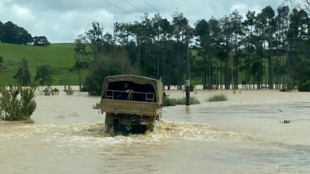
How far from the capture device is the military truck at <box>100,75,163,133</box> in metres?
22.5

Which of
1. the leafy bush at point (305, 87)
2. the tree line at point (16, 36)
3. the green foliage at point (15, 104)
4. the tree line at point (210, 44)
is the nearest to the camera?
the green foliage at point (15, 104)

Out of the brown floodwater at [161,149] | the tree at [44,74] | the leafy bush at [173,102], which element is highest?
the tree at [44,74]

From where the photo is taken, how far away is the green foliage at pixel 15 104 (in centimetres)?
2962

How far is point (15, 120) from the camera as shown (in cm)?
2977

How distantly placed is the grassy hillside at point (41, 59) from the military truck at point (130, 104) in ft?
359

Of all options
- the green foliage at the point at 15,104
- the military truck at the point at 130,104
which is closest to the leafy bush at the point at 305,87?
the green foliage at the point at 15,104

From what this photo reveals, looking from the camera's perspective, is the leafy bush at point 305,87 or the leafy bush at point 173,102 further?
the leafy bush at point 305,87

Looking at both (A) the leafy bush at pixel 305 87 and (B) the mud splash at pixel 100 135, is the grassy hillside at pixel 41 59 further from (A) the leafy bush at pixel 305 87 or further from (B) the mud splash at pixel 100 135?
(B) the mud splash at pixel 100 135

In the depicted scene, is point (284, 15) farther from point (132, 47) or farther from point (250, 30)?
point (132, 47)

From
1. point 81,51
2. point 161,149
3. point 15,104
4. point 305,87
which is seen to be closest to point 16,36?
point 81,51

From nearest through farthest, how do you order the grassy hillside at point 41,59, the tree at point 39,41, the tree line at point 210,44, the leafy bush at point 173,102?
the leafy bush at point 173,102 < the tree line at point 210,44 < the grassy hillside at point 41,59 < the tree at point 39,41

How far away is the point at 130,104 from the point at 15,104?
9.76 m

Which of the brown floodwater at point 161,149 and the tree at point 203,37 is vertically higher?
the tree at point 203,37

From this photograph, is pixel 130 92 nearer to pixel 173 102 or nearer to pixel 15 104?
pixel 15 104
